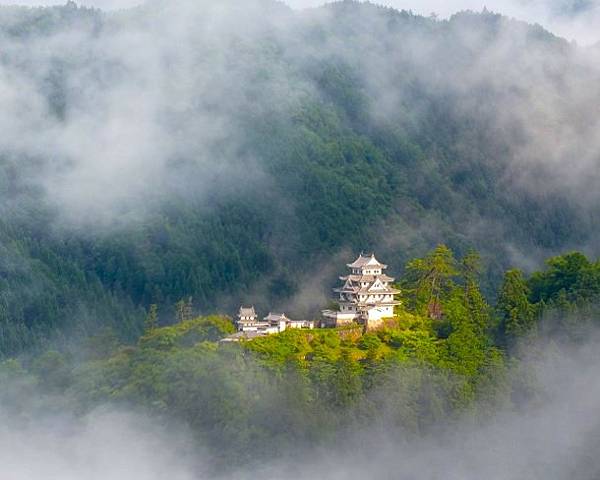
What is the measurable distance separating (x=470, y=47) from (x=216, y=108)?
141ft

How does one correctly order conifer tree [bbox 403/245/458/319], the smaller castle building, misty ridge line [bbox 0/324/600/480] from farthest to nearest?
conifer tree [bbox 403/245/458/319] < the smaller castle building < misty ridge line [bbox 0/324/600/480]

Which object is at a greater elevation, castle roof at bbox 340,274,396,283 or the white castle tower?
castle roof at bbox 340,274,396,283

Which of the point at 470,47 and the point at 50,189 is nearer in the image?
the point at 50,189

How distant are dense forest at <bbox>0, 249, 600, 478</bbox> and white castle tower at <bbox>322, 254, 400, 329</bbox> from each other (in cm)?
80

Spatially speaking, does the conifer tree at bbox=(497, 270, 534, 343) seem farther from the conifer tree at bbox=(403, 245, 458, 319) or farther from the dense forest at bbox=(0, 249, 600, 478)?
the conifer tree at bbox=(403, 245, 458, 319)

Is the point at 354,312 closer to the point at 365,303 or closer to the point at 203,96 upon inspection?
the point at 365,303

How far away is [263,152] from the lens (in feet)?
454

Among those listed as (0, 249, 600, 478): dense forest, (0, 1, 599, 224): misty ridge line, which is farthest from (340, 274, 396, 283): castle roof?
(0, 1, 599, 224): misty ridge line

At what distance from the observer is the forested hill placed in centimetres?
11631

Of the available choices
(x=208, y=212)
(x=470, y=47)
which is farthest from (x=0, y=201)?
(x=470, y=47)

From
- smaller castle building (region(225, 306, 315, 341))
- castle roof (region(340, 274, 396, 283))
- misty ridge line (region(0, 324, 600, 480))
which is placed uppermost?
castle roof (region(340, 274, 396, 283))

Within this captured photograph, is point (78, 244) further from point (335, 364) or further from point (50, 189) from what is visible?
point (335, 364)

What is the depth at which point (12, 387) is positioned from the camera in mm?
70750

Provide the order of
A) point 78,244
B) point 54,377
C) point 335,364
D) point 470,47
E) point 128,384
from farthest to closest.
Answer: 1. point 470,47
2. point 78,244
3. point 54,377
4. point 128,384
5. point 335,364
